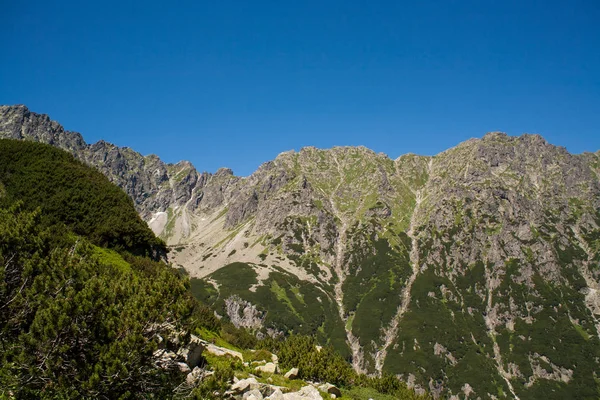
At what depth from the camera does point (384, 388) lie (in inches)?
1876

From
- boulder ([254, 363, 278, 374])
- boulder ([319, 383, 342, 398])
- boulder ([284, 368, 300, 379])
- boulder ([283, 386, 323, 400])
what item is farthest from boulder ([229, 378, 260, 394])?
boulder ([284, 368, 300, 379])

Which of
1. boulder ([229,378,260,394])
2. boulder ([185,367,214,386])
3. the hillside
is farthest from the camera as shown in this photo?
boulder ([229,378,260,394])

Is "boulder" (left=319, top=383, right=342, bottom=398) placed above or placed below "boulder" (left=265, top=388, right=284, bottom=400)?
below

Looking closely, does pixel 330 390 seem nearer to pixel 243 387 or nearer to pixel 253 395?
pixel 243 387

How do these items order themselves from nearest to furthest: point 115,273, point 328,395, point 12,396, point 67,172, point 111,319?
1. point 12,396
2. point 111,319
3. point 115,273
4. point 328,395
5. point 67,172

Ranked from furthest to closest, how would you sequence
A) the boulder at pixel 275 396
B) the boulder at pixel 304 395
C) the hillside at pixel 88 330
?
the boulder at pixel 304 395 → the boulder at pixel 275 396 → the hillside at pixel 88 330

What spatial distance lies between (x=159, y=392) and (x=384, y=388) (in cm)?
4158

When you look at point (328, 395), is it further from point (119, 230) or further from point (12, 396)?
point (119, 230)

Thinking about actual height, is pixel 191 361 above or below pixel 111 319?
below

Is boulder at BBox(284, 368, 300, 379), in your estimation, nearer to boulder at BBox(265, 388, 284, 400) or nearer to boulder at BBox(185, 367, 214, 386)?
boulder at BBox(265, 388, 284, 400)

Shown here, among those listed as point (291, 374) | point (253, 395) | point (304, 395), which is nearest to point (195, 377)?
point (253, 395)

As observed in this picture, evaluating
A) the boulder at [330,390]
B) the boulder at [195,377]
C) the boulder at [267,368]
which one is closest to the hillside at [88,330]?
the boulder at [195,377]

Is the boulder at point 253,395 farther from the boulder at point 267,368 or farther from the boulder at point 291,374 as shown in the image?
the boulder at point 291,374

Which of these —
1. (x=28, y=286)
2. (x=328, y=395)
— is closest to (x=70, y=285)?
(x=28, y=286)
